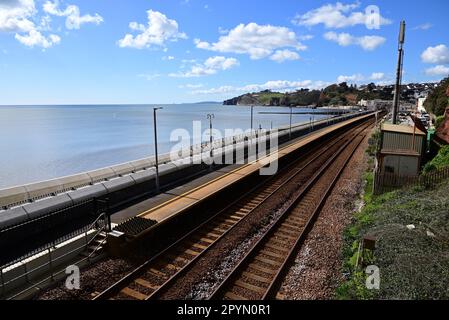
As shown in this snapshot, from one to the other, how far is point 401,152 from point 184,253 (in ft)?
51.6

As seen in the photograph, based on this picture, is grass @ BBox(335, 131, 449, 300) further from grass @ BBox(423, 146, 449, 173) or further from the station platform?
the station platform

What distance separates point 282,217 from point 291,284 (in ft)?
19.1

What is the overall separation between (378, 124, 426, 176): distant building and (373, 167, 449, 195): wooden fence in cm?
161

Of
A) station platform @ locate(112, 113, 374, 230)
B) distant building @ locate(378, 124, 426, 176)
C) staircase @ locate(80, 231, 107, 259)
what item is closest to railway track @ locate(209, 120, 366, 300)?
distant building @ locate(378, 124, 426, 176)

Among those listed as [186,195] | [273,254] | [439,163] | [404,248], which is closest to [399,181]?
[439,163]

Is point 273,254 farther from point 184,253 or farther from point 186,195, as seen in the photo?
point 186,195

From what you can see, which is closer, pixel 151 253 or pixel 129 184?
pixel 151 253

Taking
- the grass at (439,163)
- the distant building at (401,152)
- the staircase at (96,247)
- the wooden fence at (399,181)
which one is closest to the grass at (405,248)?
the wooden fence at (399,181)

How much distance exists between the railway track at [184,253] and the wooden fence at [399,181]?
5.34 m

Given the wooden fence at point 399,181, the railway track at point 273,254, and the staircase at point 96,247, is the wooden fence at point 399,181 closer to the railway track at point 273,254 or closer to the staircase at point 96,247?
the railway track at point 273,254

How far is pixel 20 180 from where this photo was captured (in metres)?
48.4
